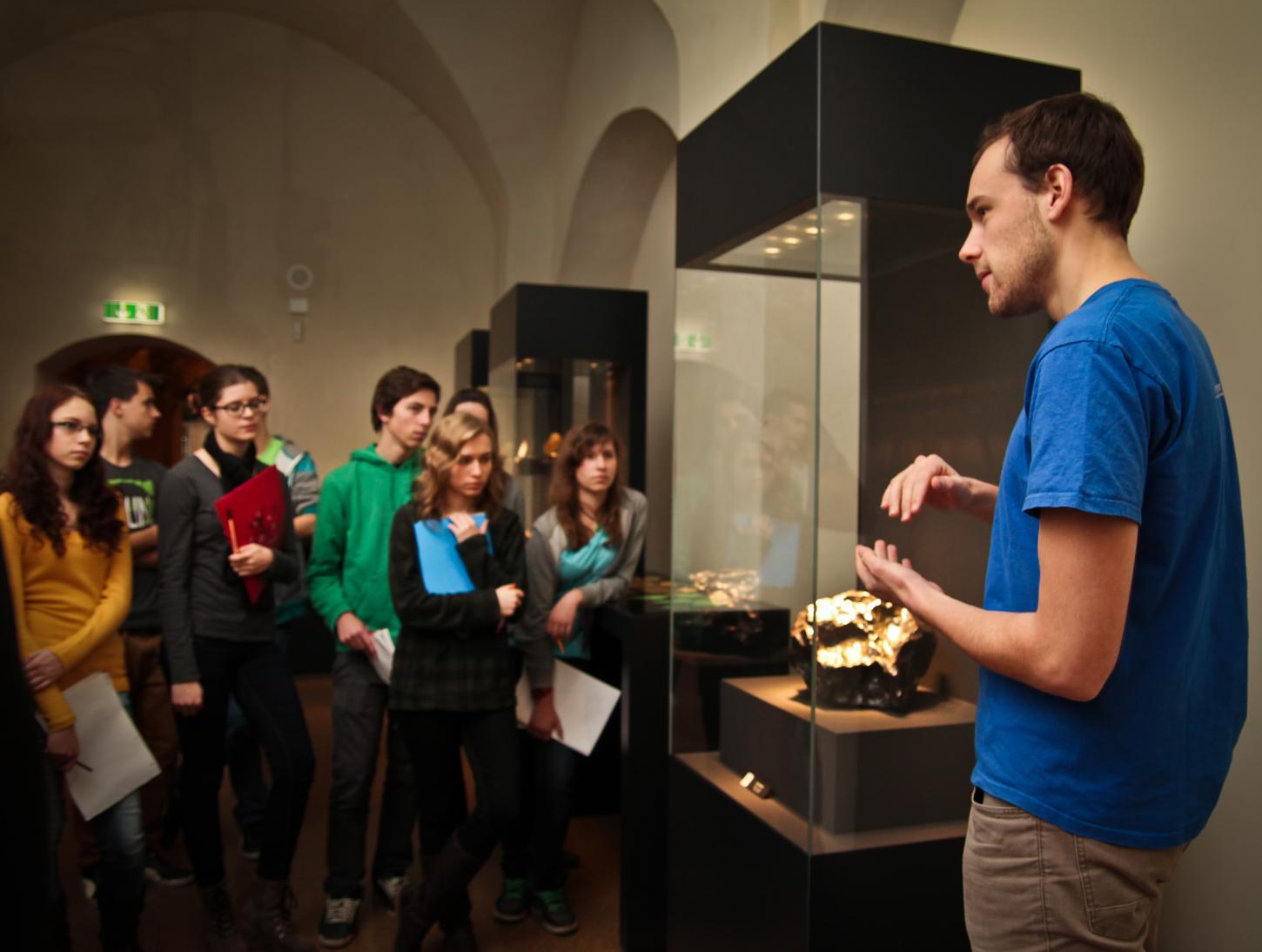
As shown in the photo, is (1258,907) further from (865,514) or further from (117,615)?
(117,615)

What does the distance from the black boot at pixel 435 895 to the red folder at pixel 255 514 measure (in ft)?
3.34

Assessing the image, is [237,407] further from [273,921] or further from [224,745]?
[273,921]

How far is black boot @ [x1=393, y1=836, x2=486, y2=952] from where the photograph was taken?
9.11 ft

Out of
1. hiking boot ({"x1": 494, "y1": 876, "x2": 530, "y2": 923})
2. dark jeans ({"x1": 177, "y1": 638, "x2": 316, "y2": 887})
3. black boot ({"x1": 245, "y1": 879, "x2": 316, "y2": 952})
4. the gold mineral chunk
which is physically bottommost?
hiking boot ({"x1": 494, "y1": 876, "x2": 530, "y2": 923})

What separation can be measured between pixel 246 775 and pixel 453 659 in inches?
66.5

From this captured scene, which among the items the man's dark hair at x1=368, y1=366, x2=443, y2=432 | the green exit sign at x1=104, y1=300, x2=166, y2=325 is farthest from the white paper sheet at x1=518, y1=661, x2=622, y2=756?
the green exit sign at x1=104, y1=300, x2=166, y2=325

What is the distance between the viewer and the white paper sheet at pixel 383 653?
3227 millimetres

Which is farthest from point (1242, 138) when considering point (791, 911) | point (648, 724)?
point (648, 724)

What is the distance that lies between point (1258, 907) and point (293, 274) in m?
9.33

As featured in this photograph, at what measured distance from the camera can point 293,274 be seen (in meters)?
9.62

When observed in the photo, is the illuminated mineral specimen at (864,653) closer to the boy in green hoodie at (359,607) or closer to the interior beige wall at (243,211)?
the boy in green hoodie at (359,607)

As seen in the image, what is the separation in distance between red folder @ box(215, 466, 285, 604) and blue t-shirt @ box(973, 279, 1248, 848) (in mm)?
2472

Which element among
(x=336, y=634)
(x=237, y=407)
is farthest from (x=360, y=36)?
(x=336, y=634)

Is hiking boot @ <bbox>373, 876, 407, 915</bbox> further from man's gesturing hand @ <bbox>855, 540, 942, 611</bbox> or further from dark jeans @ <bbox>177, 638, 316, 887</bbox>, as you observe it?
man's gesturing hand @ <bbox>855, 540, 942, 611</bbox>
